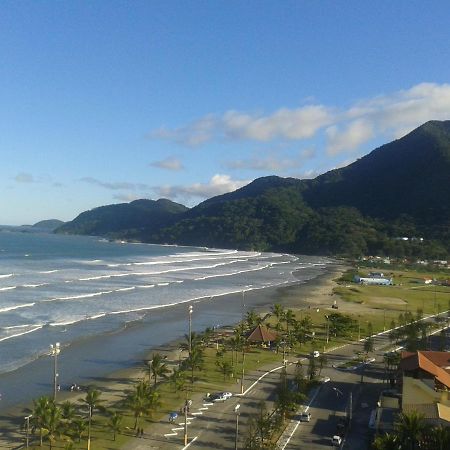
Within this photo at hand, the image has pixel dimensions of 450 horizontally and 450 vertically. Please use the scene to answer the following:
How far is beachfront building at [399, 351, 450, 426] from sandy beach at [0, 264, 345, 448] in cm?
1456

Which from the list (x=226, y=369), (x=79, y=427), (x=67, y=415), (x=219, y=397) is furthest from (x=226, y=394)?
(x=67, y=415)

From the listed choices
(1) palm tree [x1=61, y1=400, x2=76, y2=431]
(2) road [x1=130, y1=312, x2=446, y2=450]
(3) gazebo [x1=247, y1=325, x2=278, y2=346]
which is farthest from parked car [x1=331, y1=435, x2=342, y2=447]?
(3) gazebo [x1=247, y1=325, x2=278, y2=346]

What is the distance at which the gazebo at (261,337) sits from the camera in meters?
39.8

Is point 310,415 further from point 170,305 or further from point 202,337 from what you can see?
point 170,305

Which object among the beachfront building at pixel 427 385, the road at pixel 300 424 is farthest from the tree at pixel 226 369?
the beachfront building at pixel 427 385

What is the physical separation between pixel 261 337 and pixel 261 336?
0.09 m

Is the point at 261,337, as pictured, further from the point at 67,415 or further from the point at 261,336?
the point at 67,415

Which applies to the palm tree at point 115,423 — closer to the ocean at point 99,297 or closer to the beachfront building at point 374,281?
the ocean at point 99,297

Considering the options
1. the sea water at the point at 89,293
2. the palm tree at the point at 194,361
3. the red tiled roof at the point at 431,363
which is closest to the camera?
the red tiled roof at the point at 431,363

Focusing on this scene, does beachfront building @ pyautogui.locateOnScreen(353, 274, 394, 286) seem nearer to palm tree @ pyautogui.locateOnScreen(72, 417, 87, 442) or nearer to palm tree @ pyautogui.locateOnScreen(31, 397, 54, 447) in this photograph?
palm tree @ pyautogui.locateOnScreen(72, 417, 87, 442)

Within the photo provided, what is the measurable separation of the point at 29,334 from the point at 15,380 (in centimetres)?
1112

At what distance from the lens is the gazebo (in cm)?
3975

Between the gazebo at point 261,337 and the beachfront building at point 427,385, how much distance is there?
11.7 m

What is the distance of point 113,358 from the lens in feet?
120
